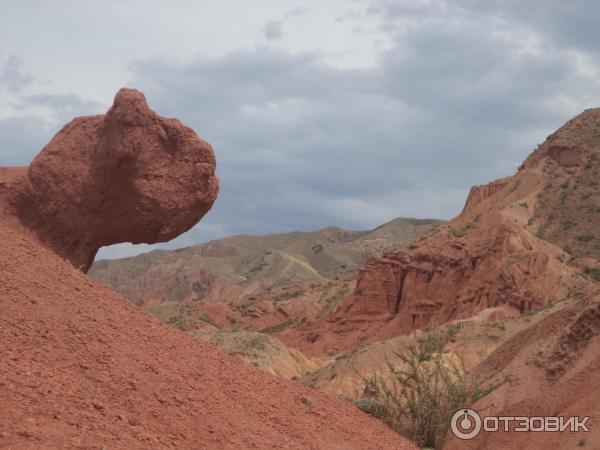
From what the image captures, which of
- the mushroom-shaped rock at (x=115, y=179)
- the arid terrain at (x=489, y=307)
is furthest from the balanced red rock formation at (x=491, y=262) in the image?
the mushroom-shaped rock at (x=115, y=179)

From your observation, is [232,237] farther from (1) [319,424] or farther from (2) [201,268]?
(1) [319,424]

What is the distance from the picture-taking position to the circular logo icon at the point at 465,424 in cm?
1216

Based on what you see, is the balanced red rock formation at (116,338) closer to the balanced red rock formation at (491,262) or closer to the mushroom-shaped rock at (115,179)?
the mushroom-shaped rock at (115,179)

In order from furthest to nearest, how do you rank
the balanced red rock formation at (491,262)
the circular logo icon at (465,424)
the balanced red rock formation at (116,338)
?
1. the balanced red rock formation at (491,262)
2. the circular logo icon at (465,424)
3. the balanced red rock formation at (116,338)

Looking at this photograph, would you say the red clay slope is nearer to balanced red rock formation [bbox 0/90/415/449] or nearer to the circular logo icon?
the circular logo icon

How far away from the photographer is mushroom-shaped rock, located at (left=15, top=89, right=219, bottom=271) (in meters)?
11.5

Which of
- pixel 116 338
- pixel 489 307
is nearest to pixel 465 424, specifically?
pixel 116 338

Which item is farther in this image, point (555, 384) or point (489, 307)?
point (489, 307)

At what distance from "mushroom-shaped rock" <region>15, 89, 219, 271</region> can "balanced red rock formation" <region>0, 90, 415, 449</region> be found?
18 mm

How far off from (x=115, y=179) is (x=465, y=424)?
6960 mm

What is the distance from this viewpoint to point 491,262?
46.4 m

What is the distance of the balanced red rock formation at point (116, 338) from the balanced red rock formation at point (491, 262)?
102 feet

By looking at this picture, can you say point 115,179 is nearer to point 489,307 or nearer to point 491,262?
point 489,307

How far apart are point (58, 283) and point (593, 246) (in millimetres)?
50625
